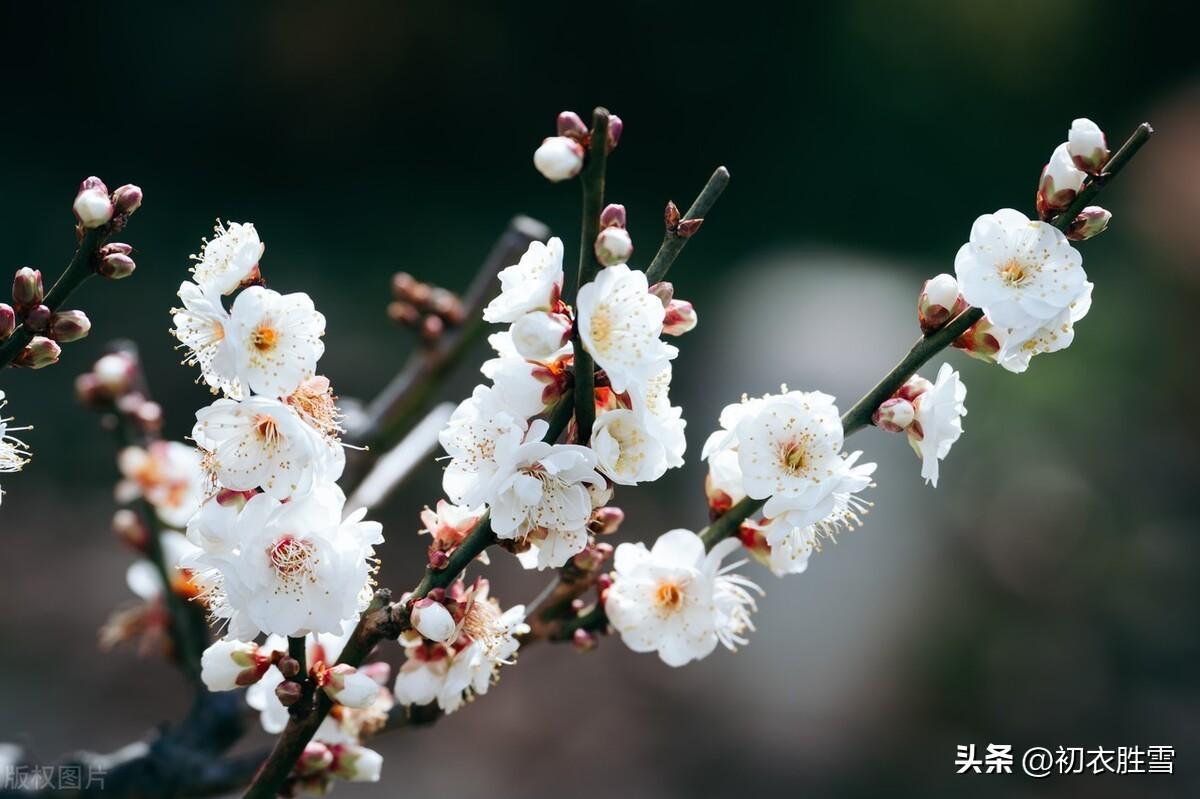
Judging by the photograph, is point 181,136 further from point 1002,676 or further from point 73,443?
point 1002,676

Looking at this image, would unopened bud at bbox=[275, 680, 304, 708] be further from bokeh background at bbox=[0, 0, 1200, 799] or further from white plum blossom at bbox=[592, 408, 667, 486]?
bokeh background at bbox=[0, 0, 1200, 799]

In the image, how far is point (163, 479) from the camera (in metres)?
0.94

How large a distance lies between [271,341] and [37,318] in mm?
124

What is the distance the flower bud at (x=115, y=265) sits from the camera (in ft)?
1.66

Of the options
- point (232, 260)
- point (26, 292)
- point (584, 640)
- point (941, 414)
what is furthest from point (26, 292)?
point (941, 414)

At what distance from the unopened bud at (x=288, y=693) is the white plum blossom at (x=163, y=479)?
432 mm

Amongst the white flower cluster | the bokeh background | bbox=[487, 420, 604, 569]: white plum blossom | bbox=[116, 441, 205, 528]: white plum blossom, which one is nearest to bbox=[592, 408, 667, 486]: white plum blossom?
bbox=[487, 420, 604, 569]: white plum blossom

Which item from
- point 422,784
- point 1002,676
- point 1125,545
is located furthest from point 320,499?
point 1125,545

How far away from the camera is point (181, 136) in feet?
12.3

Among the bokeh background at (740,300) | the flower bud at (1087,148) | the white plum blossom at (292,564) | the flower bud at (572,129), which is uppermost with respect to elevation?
the bokeh background at (740,300)

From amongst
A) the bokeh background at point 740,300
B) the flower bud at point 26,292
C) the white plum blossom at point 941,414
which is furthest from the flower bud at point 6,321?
the bokeh background at point 740,300

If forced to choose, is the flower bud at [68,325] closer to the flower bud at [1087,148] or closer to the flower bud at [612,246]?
the flower bud at [612,246]

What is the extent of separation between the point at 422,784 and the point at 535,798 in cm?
21

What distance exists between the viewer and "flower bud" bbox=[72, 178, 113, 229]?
487mm
